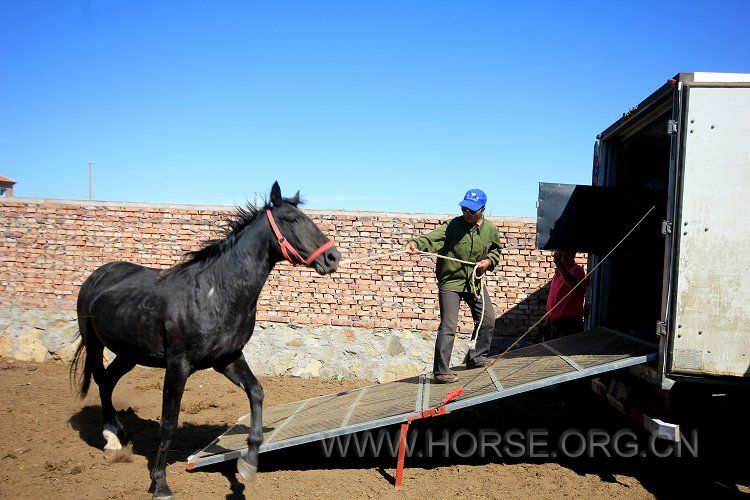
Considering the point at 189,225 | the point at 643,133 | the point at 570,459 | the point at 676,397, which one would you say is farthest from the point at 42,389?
the point at 643,133

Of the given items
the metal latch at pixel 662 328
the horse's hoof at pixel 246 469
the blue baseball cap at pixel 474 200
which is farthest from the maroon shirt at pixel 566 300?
the horse's hoof at pixel 246 469

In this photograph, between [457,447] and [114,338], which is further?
[457,447]

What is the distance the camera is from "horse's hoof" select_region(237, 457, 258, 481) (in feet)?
14.7

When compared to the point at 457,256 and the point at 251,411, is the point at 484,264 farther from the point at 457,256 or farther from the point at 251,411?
the point at 251,411

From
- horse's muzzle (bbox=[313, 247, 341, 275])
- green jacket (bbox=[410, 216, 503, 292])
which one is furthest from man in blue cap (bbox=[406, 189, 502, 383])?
horse's muzzle (bbox=[313, 247, 341, 275])

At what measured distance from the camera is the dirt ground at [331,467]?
448 cm

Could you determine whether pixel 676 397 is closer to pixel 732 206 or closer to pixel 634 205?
pixel 732 206

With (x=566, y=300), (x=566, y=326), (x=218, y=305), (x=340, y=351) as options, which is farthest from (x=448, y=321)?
(x=340, y=351)

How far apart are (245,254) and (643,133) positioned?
4.24 m

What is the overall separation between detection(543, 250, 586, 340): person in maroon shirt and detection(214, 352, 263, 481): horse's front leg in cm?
373

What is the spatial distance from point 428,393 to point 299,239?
1.88 meters

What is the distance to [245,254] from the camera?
4613mm

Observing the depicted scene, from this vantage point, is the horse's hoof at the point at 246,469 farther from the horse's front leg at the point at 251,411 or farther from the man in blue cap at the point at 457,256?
the man in blue cap at the point at 457,256

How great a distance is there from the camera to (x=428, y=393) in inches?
201
